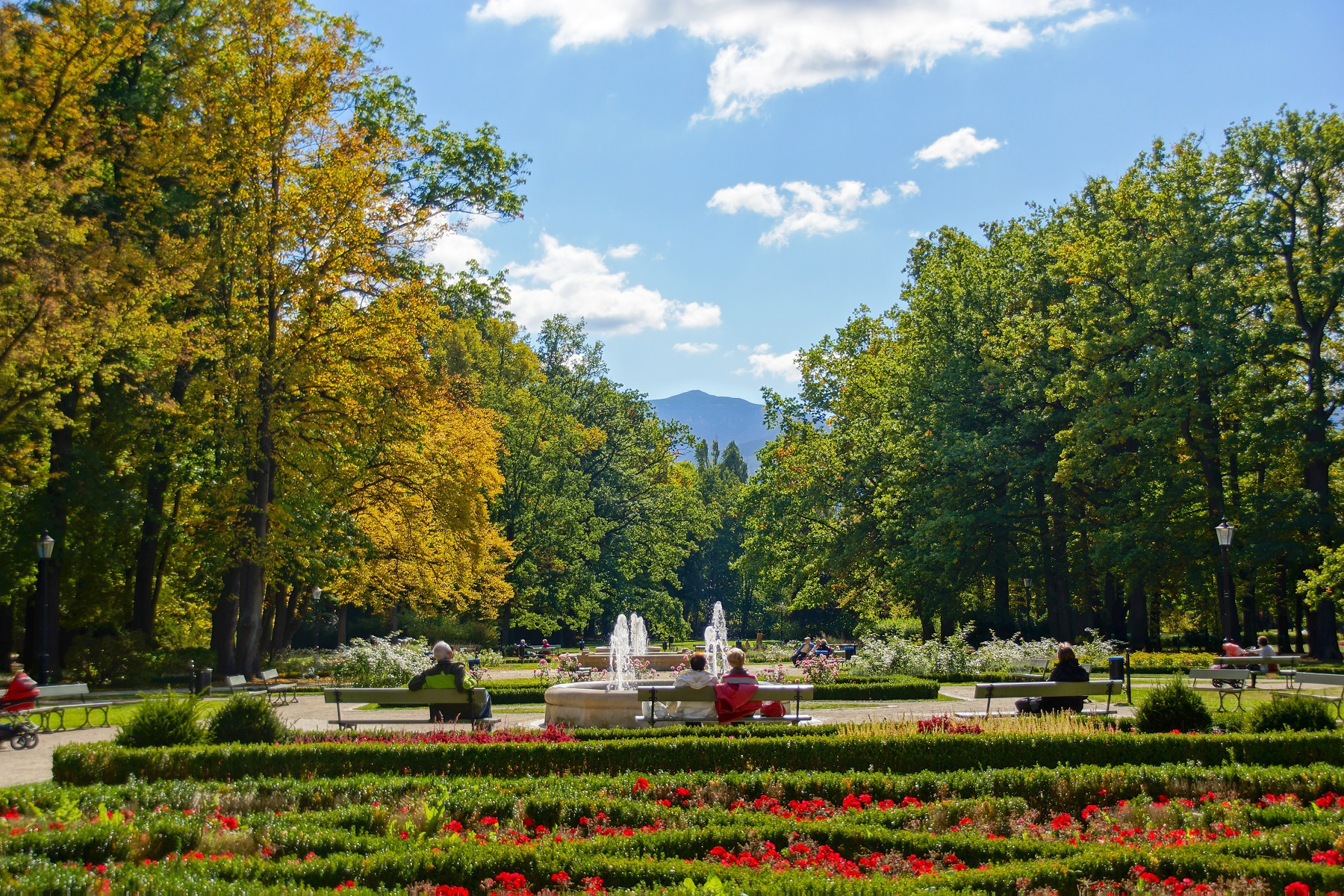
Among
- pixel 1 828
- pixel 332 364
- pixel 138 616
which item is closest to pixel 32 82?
pixel 332 364

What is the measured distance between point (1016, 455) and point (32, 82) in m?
28.1

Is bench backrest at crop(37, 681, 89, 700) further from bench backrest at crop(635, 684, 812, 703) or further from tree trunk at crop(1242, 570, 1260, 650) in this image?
tree trunk at crop(1242, 570, 1260, 650)

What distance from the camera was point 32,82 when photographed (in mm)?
20719

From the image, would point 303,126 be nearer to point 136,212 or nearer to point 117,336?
point 136,212

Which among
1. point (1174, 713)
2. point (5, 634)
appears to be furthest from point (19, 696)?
point (5, 634)

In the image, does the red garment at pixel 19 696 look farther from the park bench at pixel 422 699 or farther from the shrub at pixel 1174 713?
the shrub at pixel 1174 713

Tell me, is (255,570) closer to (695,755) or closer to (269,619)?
(269,619)

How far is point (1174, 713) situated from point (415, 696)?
880 centimetres

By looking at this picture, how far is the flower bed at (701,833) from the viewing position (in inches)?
231

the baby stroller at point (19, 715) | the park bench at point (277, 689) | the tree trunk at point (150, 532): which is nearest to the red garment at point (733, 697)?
the baby stroller at point (19, 715)

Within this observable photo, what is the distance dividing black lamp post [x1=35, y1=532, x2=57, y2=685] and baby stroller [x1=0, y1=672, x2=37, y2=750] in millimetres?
8254

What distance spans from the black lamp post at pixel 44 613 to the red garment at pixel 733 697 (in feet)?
54.1

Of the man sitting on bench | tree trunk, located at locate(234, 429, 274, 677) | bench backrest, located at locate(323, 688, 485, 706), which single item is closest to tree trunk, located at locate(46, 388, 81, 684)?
tree trunk, located at locate(234, 429, 274, 677)

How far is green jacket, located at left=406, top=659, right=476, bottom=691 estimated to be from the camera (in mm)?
12680
